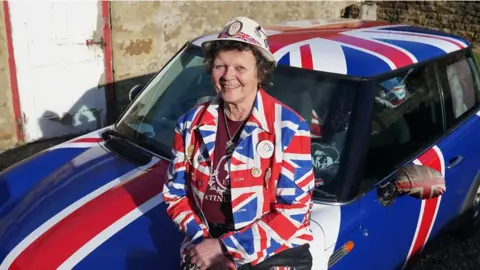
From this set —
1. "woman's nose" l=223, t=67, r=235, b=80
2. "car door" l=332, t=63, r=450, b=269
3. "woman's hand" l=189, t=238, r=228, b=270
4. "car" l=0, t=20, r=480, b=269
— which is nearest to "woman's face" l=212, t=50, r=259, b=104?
"woman's nose" l=223, t=67, r=235, b=80

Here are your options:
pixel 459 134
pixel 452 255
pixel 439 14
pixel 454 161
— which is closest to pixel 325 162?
pixel 454 161

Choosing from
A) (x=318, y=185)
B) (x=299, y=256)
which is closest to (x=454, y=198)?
(x=318, y=185)

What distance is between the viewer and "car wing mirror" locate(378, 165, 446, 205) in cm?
277

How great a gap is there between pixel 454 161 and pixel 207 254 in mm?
2059

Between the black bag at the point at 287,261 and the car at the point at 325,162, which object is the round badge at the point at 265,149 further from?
the car at the point at 325,162

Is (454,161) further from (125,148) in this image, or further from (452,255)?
(125,148)

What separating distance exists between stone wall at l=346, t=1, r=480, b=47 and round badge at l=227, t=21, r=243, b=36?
336 inches

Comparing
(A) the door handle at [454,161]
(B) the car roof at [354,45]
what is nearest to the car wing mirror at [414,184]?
(B) the car roof at [354,45]

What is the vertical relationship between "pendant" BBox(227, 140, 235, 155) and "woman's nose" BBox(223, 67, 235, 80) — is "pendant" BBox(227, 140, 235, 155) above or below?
below

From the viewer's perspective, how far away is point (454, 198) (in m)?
3.69

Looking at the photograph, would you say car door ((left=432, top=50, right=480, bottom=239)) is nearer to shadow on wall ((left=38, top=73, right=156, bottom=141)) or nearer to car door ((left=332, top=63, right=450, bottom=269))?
car door ((left=332, top=63, right=450, bottom=269))

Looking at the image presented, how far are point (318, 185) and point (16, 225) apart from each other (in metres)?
1.45

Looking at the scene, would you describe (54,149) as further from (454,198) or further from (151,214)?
(454,198)

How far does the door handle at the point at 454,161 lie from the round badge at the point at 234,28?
6.44ft
